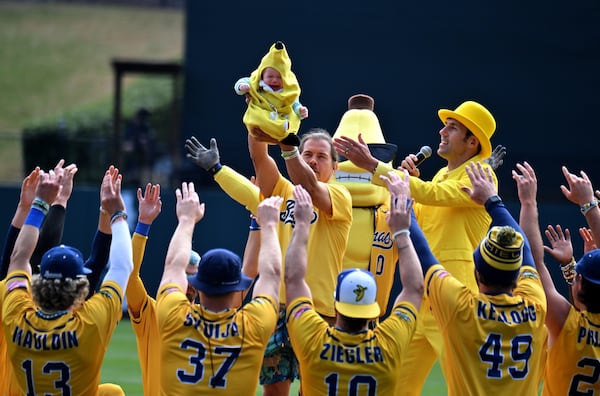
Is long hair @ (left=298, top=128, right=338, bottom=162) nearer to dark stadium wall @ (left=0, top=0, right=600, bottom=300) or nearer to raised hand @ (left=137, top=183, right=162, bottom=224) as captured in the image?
raised hand @ (left=137, top=183, right=162, bottom=224)

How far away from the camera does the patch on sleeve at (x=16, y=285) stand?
5184mm

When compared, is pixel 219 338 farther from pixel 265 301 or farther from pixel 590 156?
pixel 590 156

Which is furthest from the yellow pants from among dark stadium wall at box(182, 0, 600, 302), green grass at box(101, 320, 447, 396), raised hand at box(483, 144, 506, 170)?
dark stadium wall at box(182, 0, 600, 302)

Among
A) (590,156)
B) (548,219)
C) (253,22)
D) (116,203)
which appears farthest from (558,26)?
(116,203)

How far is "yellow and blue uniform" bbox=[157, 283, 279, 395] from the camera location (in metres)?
4.88

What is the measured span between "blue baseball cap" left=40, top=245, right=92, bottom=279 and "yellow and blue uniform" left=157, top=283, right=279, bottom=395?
0.52m

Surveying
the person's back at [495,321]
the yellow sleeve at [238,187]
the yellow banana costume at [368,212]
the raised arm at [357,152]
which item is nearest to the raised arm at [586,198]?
the person's back at [495,321]

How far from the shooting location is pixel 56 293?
4980 millimetres

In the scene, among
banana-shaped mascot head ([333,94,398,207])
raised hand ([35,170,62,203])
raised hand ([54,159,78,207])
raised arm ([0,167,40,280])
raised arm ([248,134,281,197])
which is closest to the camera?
raised hand ([35,170,62,203])

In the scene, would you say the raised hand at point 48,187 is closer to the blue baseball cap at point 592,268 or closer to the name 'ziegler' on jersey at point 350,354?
the name 'ziegler' on jersey at point 350,354

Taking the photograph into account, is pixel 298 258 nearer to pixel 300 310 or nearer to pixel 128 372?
pixel 300 310

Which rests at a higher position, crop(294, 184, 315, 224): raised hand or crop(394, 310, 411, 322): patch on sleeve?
crop(294, 184, 315, 224): raised hand

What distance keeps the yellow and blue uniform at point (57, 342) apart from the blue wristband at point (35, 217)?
0.45 metres

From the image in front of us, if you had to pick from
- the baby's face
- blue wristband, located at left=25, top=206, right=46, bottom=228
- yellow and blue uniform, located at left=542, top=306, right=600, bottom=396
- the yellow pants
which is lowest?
the yellow pants
